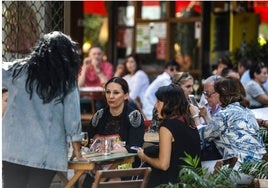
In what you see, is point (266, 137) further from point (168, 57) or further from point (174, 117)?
point (168, 57)

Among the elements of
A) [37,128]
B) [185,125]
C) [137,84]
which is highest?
[37,128]

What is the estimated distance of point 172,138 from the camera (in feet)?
21.1

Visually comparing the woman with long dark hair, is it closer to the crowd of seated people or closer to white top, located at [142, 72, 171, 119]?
the crowd of seated people

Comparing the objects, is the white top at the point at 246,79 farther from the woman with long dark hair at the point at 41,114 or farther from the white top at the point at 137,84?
the woman with long dark hair at the point at 41,114

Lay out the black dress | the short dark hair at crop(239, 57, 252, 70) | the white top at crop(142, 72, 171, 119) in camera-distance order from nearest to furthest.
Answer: the black dress
the white top at crop(142, 72, 171, 119)
the short dark hair at crop(239, 57, 252, 70)

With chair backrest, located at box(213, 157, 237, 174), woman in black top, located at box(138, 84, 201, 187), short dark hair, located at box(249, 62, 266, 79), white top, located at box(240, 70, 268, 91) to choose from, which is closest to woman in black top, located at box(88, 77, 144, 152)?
woman in black top, located at box(138, 84, 201, 187)

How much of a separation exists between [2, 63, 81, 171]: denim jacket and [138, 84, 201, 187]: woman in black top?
2.79ft

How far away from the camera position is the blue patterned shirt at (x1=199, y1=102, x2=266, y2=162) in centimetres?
687

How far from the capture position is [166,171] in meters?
6.53

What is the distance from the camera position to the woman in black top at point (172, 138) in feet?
20.8

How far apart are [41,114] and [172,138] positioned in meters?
1.20

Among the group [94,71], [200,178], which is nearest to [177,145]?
[200,178]

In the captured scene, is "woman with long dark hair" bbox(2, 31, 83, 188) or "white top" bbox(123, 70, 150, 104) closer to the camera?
"woman with long dark hair" bbox(2, 31, 83, 188)

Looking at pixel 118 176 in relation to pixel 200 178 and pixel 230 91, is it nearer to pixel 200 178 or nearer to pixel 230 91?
pixel 200 178
